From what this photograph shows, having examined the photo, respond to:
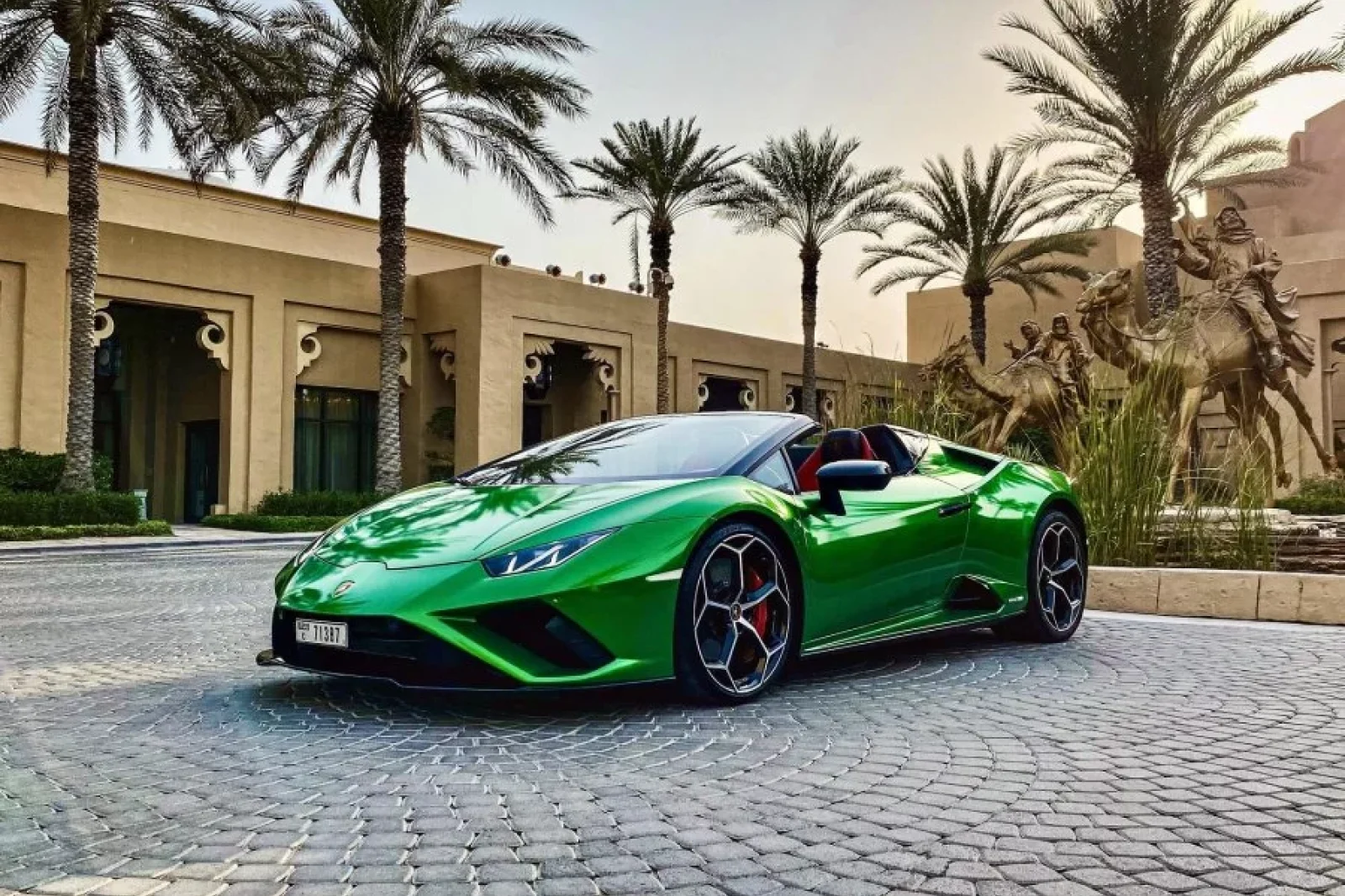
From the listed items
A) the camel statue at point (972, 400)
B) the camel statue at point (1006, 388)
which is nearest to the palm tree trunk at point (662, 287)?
the camel statue at point (972, 400)

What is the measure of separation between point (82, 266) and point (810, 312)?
62.2 feet

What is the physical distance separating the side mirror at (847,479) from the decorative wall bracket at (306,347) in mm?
23605

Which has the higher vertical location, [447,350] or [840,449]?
[447,350]

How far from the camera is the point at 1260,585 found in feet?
25.6

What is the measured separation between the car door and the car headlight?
1.13 metres

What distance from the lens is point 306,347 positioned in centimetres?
2709

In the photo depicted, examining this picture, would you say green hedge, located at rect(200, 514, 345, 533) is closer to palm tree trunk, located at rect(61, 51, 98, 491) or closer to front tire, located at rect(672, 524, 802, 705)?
palm tree trunk, located at rect(61, 51, 98, 491)

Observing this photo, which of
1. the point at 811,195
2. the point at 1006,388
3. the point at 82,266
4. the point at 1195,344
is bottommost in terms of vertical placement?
the point at 1006,388

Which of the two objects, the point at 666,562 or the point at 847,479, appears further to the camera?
the point at 847,479

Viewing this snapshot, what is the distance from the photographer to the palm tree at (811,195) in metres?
29.9

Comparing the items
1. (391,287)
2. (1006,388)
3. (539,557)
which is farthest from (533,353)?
(539,557)

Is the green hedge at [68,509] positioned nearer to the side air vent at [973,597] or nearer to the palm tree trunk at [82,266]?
the palm tree trunk at [82,266]

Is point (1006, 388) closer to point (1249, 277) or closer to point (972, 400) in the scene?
point (972, 400)

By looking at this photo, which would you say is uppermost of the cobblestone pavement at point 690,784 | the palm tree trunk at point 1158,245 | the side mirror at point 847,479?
the palm tree trunk at point 1158,245
